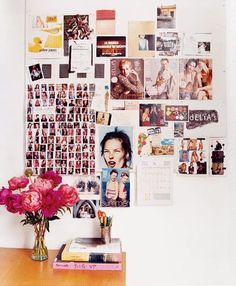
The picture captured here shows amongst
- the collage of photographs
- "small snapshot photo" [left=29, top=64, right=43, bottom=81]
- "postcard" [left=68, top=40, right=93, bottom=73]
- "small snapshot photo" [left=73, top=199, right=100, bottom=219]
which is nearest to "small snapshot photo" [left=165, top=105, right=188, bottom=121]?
the collage of photographs

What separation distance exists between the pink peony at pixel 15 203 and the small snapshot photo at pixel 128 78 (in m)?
0.65

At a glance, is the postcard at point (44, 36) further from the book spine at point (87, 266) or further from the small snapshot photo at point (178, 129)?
the book spine at point (87, 266)

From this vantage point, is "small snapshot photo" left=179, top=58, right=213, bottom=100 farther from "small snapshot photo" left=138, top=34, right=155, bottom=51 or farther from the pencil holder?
the pencil holder

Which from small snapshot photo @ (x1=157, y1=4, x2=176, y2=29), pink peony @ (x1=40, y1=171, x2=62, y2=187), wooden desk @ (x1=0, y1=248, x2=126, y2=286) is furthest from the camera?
small snapshot photo @ (x1=157, y1=4, x2=176, y2=29)

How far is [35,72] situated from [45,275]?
95 cm

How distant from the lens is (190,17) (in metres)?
1.55

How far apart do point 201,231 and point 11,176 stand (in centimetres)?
99

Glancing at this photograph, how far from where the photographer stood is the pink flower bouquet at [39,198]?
4.38 feet

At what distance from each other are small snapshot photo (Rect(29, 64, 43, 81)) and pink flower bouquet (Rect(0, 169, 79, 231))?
1.61ft

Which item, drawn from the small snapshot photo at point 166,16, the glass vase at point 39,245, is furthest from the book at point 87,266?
the small snapshot photo at point 166,16

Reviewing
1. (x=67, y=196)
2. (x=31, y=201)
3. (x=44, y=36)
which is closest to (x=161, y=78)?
(x=44, y=36)

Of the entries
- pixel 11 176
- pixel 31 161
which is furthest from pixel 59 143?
pixel 11 176

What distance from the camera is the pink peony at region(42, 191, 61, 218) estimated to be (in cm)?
136

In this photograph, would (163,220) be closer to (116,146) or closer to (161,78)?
(116,146)
